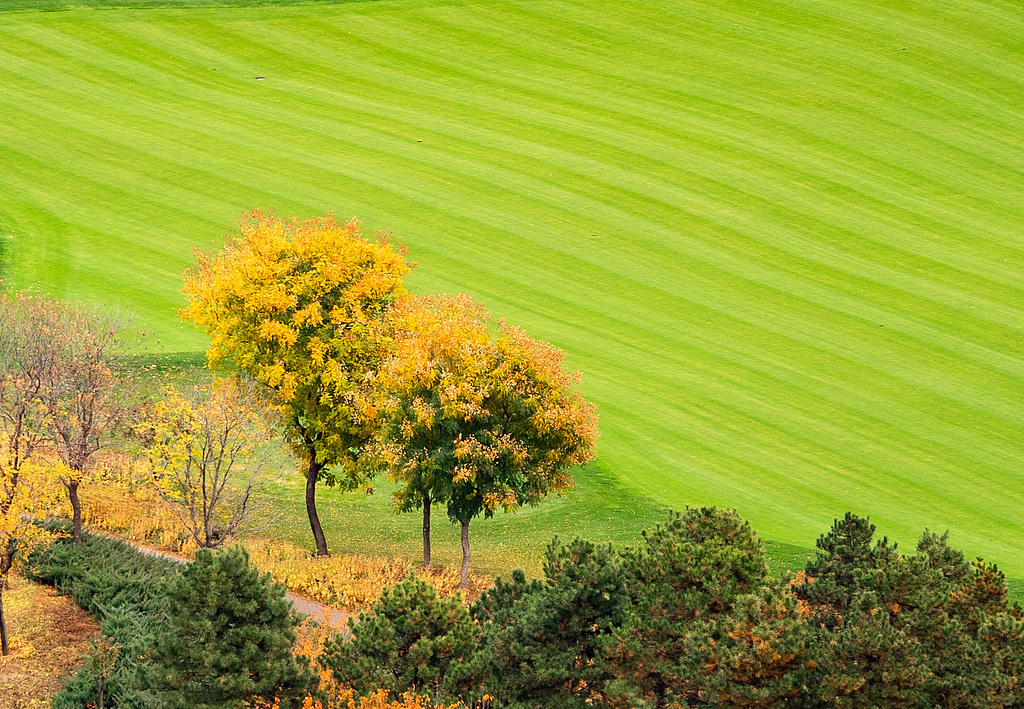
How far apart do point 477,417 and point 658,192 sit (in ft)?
101

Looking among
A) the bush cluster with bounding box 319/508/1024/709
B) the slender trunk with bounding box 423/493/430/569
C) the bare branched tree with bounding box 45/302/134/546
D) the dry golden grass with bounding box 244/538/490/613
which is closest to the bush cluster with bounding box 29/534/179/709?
the bare branched tree with bounding box 45/302/134/546

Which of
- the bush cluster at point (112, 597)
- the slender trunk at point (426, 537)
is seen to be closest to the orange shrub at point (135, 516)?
the bush cluster at point (112, 597)

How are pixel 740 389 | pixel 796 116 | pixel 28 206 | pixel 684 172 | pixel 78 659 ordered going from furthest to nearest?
pixel 796 116, pixel 684 172, pixel 28 206, pixel 740 389, pixel 78 659

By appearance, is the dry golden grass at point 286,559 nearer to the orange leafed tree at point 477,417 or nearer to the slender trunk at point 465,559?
the slender trunk at point 465,559

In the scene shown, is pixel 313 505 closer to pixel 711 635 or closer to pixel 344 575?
pixel 344 575

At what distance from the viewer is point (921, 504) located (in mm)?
42875

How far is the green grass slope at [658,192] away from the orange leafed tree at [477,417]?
25.5ft

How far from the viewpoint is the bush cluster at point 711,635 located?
2416cm

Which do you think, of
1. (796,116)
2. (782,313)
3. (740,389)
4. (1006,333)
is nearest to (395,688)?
(740,389)

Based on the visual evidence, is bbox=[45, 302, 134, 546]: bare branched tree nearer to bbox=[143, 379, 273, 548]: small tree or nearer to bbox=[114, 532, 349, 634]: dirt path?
bbox=[143, 379, 273, 548]: small tree

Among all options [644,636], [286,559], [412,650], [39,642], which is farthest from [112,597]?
[644,636]

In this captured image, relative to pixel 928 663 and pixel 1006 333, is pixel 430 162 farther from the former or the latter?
pixel 928 663

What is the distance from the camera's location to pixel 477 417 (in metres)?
35.7

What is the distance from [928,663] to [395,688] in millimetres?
9799
